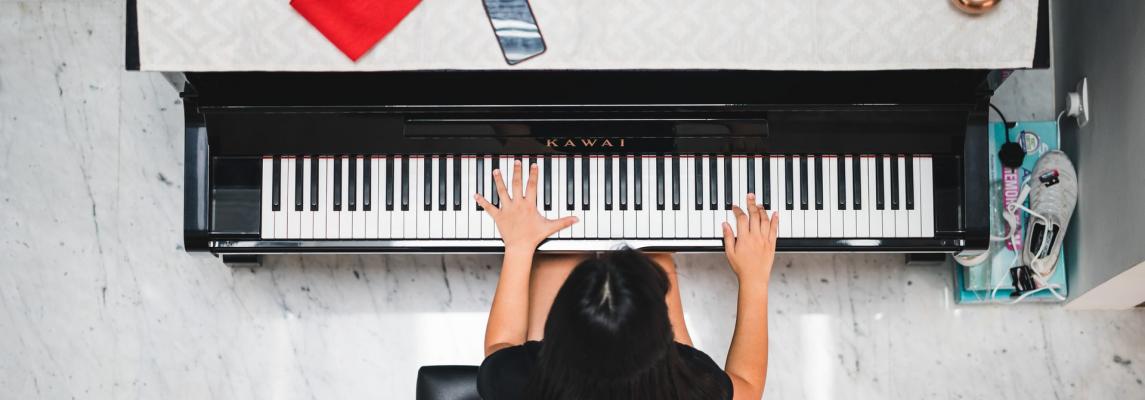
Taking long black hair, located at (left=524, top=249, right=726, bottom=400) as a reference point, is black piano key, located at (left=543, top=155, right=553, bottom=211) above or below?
above

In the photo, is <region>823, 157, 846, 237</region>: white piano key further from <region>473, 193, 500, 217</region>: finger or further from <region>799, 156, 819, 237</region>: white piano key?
<region>473, 193, 500, 217</region>: finger

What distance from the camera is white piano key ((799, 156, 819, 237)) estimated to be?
5.77 ft

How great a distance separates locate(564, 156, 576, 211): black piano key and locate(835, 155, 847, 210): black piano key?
0.53m

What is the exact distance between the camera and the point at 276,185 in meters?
1.77

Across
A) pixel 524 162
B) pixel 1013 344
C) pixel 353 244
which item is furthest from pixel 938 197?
pixel 353 244

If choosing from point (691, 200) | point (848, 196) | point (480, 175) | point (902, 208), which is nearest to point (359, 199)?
point (480, 175)

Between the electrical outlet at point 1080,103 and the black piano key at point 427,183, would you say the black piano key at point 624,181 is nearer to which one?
the black piano key at point 427,183

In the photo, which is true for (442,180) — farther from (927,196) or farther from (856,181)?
(927,196)

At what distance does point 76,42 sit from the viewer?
7.22 feet

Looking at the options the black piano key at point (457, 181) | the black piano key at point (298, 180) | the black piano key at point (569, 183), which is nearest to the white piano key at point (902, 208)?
the black piano key at point (569, 183)

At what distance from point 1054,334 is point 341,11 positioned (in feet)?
5.95

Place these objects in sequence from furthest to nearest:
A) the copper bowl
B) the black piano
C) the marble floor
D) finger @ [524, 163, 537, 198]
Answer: the marble floor → finger @ [524, 163, 537, 198] → the black piano → the copper bowl

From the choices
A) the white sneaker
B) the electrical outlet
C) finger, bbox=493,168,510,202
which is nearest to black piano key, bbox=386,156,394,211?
finger, bbox=493,168,510,202

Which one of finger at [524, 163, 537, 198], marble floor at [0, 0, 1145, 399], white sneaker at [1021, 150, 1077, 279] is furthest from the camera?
marble floor at [0, 0, 1145, 399]
